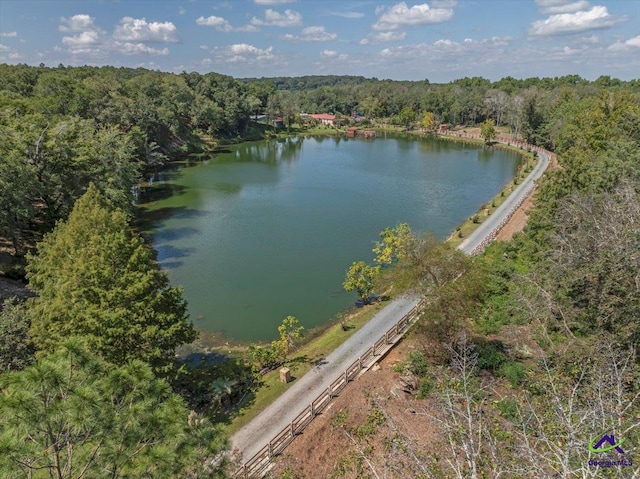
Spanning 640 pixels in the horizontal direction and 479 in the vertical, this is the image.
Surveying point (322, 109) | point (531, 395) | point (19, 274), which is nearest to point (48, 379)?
point (531, 395)

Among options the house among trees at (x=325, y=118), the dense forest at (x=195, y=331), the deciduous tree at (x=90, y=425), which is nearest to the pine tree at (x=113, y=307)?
the dense forest at (x=195, y=331)

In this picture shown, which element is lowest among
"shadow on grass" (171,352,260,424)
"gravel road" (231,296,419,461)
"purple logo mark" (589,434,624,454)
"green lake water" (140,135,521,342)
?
"shadow on grass" (171,352,260,424)

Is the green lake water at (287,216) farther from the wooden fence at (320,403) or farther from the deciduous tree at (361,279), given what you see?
the wooden fence at (320,403)

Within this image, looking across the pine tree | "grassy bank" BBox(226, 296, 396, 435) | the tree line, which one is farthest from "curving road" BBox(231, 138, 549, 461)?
the pine tree

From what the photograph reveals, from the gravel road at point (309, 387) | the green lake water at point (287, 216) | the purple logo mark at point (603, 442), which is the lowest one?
the gravel road at point (309, 387)

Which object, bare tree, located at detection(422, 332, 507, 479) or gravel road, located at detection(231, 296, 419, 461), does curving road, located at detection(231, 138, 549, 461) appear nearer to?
gravel road, located at detection(231, 296, 419, 461)

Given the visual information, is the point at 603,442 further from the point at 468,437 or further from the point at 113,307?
the point at 113,307

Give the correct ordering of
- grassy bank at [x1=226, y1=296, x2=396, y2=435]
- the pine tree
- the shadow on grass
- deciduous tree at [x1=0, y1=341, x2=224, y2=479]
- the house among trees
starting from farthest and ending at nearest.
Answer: the house among trees
the shadow on grass
grassy bank at [x1=226, y1=296, x2=396, y2=435]
the pine tree
deciduous tree at [x1=0, y1=341, x2=224, y2=479]

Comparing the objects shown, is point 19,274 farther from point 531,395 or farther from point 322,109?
point 322,109

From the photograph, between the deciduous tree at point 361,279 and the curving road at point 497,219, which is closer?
the deciduous tree at point 361,279
